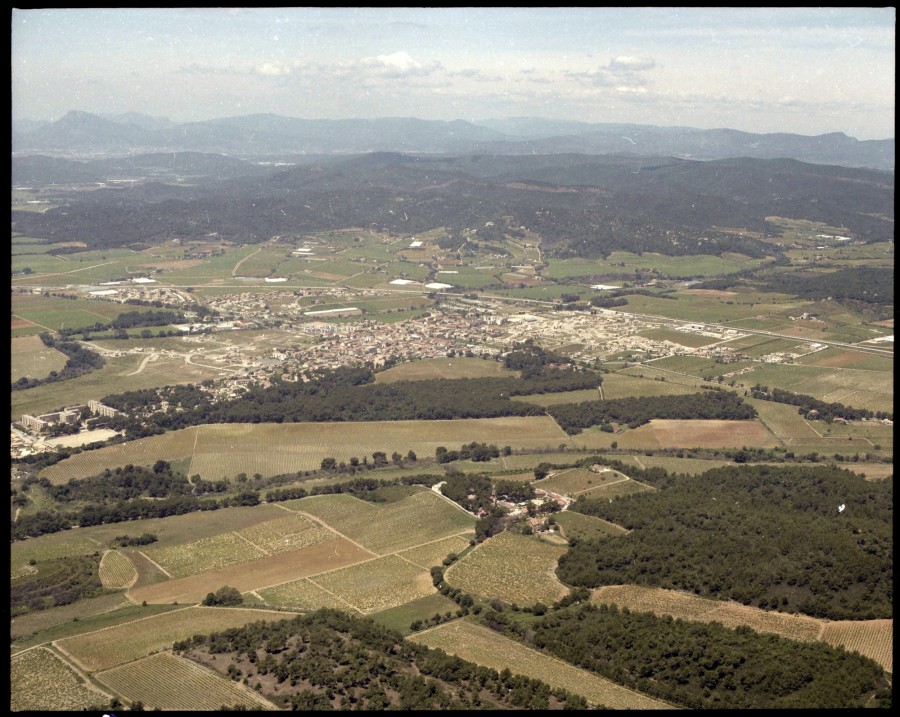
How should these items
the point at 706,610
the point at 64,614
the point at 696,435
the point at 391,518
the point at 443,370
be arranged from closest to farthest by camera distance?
A: the point at 706,610 < the point at 64,614 < the point at 391,518 < the point at 696,435 < the point at 443,370

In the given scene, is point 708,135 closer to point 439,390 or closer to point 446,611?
point 439,390

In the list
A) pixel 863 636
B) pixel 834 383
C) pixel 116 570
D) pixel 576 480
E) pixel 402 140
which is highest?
pixel 402 140

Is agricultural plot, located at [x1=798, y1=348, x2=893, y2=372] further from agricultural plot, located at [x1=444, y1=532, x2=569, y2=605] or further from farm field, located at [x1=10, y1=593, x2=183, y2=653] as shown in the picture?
farm field, located at [x1=10, y1=593, x2=183, y2=653]

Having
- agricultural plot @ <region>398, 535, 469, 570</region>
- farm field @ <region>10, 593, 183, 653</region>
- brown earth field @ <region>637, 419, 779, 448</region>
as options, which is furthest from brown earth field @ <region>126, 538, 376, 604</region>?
brown earth field @ <region>637, 419, 779, 448</region>

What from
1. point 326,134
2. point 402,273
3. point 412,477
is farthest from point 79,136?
point 412,477

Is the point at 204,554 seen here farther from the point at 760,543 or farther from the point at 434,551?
the point at 760,543

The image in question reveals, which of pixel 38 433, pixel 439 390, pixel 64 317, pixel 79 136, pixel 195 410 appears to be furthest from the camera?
pixel 79 136

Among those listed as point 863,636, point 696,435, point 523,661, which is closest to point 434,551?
point 523,661
